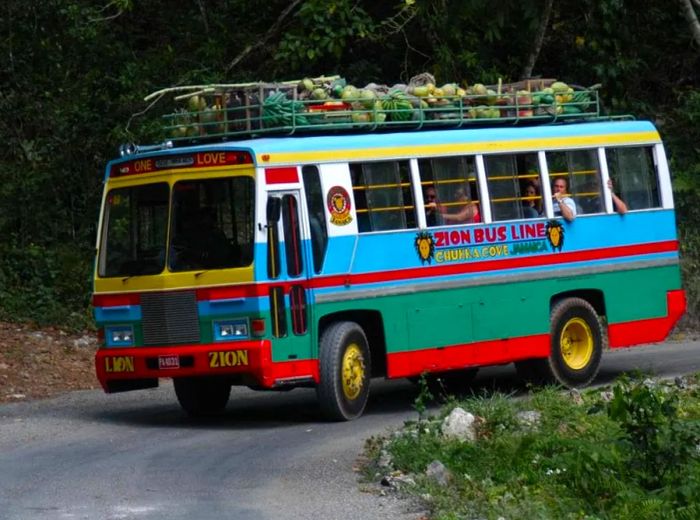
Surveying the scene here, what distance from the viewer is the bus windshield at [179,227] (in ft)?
49.3

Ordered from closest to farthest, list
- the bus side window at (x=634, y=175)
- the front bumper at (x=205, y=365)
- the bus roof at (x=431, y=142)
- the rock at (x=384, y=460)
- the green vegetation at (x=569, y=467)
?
the green vegetation at (x=569, y=467) → the rock at (x=384, y=460) → the front bumper at (x=205, y=365) → the bus roof at (x=431, y=142) → the bus side window at (x=634, y=175)

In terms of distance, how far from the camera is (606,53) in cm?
2655

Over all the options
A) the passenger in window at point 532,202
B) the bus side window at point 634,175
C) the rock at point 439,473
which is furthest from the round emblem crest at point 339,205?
the rock at point 439,473

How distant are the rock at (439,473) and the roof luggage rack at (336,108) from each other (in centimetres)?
486

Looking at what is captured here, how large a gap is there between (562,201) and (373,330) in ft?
8.80

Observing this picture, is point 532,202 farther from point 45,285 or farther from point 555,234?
point 45,285

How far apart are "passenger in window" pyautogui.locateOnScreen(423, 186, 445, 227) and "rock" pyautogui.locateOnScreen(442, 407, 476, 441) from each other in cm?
326

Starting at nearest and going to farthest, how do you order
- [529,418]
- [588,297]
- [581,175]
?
[529,418], [581,175], [588,297]

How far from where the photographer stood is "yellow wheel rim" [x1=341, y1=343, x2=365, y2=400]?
50.9ft

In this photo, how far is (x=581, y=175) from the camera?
17875mm

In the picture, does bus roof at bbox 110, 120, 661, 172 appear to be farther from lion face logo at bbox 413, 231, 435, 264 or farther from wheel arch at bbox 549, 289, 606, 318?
wheel arch at bbox 549, 289, 606, 318

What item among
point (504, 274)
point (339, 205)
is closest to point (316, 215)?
point (339, 205)

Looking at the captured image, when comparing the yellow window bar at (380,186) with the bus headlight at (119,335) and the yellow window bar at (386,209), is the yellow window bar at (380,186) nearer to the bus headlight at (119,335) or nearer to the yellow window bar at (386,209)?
the yellow window bar at (386,209)

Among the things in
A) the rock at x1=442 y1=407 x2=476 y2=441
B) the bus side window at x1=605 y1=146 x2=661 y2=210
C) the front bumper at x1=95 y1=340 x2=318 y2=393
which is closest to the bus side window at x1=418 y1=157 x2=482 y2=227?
the bus side window at x1=605 y1=146 x2=661 y2=210
